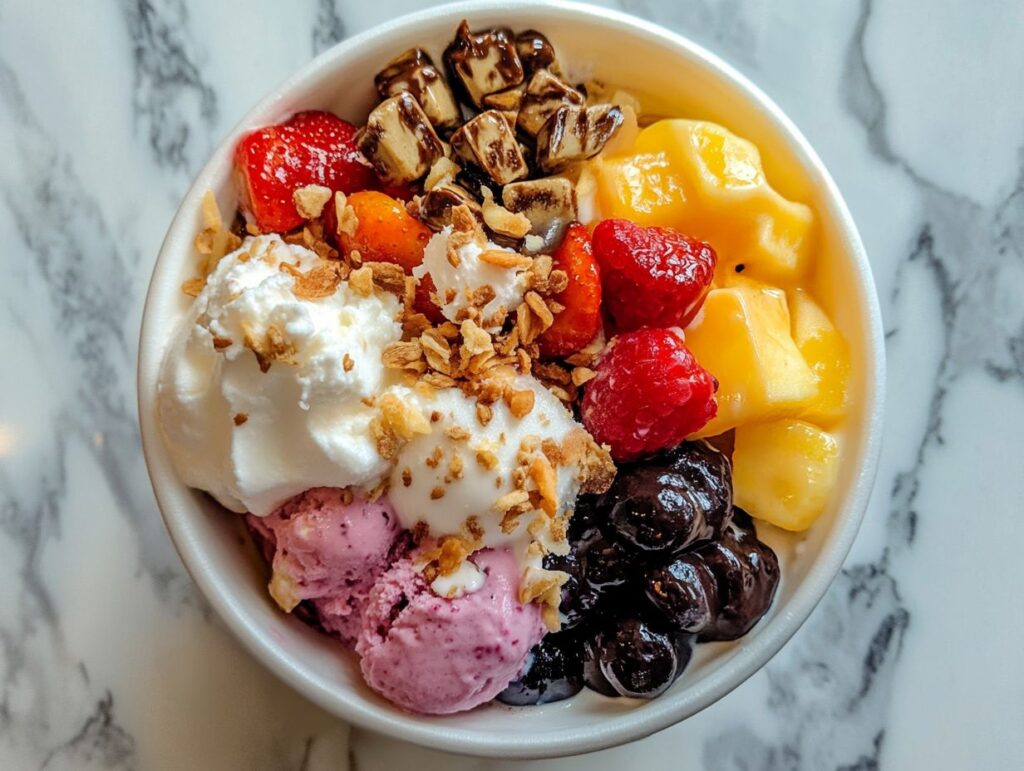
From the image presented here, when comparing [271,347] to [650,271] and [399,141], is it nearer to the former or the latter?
[399,141]

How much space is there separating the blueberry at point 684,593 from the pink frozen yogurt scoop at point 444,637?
0.15 metres

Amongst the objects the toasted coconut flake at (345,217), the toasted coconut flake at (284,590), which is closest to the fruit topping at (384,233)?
the toasted coconut flake at (345,217)

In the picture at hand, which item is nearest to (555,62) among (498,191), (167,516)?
(498,191)

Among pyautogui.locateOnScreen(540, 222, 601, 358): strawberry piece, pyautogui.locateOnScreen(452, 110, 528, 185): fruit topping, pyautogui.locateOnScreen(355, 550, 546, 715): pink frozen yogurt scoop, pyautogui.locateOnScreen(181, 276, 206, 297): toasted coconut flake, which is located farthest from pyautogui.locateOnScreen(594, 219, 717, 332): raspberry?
pyautogui.locateOnScreen(181, 276, 206, 297): toasted coconut flake

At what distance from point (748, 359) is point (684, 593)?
303 mm

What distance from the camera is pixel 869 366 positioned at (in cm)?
128

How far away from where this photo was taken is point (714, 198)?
1280 millimetres

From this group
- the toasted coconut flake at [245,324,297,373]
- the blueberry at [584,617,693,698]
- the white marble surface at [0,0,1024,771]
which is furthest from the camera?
the white marble surface at [0,0,1024,771]

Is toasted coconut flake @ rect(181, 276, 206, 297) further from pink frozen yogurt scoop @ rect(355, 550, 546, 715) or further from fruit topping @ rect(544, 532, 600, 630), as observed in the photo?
fruit topping @ rect(544, 532, 600, 630)

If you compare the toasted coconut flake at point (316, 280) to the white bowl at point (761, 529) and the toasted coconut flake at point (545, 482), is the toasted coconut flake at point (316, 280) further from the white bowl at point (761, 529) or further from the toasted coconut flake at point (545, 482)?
the toasted coconut flake at point (545, 482)

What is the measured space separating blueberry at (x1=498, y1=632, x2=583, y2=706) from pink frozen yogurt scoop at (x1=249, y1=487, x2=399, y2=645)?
229 millimetres

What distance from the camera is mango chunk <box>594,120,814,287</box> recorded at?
128cm

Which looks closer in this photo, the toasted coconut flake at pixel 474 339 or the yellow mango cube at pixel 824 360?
the toasted coconut flake at pixel 474 339

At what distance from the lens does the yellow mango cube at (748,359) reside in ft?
4.01
